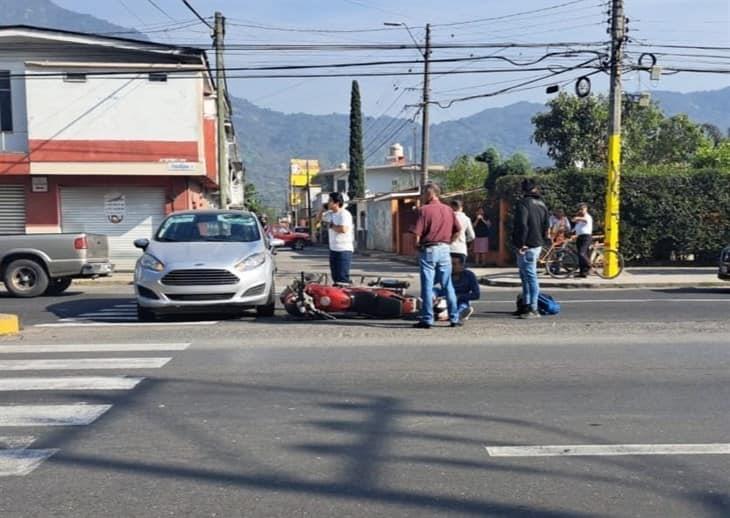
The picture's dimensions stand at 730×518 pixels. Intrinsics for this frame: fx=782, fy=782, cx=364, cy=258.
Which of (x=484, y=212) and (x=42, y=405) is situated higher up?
(x=484, y=212)

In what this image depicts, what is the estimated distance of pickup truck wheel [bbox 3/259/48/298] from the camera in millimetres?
15000

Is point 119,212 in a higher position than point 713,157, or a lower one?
lower

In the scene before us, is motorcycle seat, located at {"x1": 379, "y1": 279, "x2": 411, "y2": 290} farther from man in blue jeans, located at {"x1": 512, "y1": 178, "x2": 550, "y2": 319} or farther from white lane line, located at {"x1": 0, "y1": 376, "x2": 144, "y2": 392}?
white lane line, located at {"x1": 0, "y1": 376, "x2": 144, "y2": 392}

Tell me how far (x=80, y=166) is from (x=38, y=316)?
1155 centimetres

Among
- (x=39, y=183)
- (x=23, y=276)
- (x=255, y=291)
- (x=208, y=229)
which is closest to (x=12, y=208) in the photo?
(x=39, y=183)

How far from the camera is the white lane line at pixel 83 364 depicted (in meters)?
7.75

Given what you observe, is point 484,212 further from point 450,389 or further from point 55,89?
point 450,389

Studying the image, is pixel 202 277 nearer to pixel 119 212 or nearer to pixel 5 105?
pixel 119 212

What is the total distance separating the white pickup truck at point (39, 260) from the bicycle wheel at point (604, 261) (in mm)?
11324

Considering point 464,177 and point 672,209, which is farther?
point 464,177

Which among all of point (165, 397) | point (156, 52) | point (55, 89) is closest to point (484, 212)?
point (156, 52)

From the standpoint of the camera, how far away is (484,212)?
24.1 m

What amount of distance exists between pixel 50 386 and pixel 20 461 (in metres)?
2.13

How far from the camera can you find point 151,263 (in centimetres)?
1065
